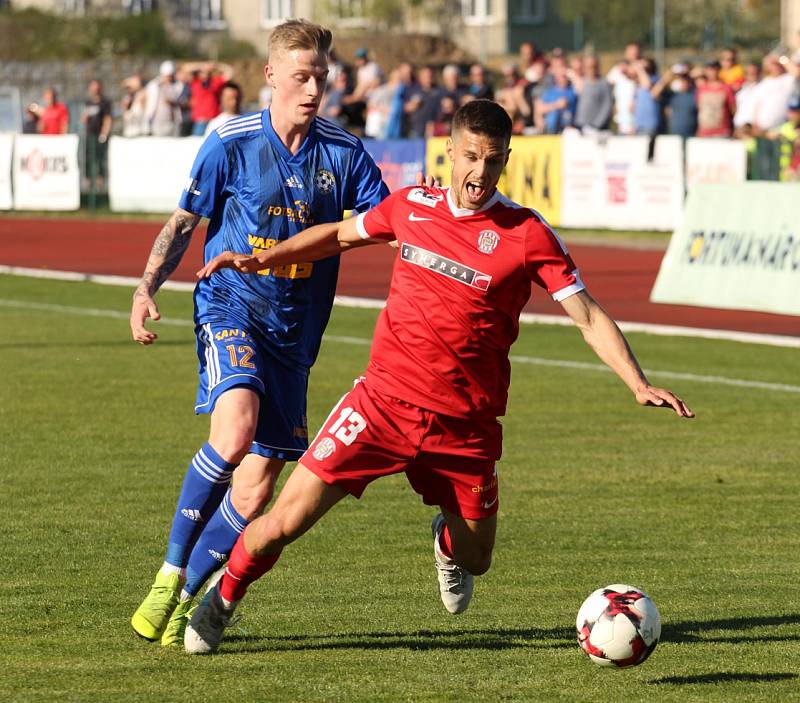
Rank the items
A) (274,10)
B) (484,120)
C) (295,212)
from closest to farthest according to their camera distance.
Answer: (484,120), (295,212), (274,10)

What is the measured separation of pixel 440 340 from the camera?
19.6 ft

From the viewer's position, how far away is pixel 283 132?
22.4 feet

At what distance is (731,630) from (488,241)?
1.94m

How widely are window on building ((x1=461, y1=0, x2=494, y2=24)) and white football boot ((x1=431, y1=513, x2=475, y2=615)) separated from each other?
6580 centimetres

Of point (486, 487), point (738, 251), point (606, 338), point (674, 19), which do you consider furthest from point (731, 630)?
point (674, 19)

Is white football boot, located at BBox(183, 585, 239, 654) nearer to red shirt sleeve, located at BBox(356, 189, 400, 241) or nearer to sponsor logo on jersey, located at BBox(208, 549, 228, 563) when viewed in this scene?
sponsor logo on jersey, located at BBox(208, 549, 228, 563)

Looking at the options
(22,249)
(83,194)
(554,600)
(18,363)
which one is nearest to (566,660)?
(554,600)

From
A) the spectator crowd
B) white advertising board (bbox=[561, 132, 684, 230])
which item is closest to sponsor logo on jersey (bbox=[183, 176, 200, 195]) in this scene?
the spectator crowd

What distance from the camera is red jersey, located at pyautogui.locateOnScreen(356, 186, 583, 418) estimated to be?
5895mm

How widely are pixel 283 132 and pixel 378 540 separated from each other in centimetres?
233

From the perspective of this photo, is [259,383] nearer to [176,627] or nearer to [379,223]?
[379,223]

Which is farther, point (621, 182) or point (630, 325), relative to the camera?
point (621, 182)

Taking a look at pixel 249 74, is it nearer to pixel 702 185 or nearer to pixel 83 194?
pixel 83 194

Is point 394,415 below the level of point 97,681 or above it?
above
